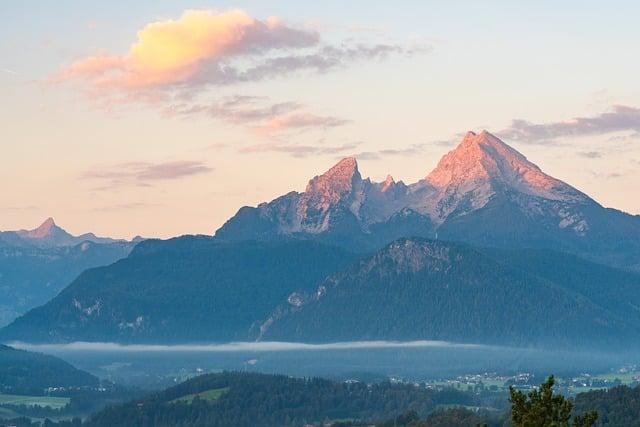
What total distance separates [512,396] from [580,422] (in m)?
4.74

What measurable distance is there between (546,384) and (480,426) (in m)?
11.8

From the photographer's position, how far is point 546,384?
4166 inches

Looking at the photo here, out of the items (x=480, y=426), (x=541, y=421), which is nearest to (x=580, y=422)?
(x=541, y=421)

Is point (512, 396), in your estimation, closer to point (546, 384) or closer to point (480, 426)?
point (546, 384)

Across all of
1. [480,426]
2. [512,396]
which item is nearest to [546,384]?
[512,396]

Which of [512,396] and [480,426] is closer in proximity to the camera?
[512,396]

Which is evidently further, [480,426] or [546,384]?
[480,426]

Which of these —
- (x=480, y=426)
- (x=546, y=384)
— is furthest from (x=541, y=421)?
(x=480, y=426)

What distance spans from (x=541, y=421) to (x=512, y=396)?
7.98 feet

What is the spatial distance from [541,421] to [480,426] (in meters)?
11.1

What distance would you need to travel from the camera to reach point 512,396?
349 ft

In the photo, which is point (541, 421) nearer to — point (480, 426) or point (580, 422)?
point (580, 422)

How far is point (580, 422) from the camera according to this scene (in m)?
107
